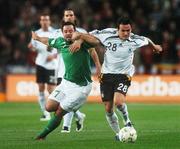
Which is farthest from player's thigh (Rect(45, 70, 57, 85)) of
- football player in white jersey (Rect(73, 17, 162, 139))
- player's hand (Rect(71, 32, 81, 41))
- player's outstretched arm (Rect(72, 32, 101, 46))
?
player's hand (Rect(71, 32, 81, 41))

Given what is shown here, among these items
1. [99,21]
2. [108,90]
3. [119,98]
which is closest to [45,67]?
[108,90]

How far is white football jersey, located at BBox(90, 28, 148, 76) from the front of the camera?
526 inches

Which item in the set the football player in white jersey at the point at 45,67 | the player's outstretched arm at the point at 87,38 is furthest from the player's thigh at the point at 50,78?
the player's outstretched arm at the point at 87,38

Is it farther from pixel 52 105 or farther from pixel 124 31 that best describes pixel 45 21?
pixel 52 105

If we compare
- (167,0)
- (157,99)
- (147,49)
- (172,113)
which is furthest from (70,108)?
(167,0)

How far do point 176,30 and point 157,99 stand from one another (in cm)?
360

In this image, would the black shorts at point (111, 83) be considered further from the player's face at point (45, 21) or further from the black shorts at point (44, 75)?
the black shorts at point (44, 75)

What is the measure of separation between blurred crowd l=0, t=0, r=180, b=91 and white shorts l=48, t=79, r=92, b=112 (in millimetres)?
13816

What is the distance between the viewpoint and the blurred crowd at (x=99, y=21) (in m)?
27.4

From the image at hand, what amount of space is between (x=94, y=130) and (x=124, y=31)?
9.22 ft

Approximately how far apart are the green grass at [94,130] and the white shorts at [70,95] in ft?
2.03

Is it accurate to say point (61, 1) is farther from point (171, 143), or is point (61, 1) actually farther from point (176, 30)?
point (171, 143)

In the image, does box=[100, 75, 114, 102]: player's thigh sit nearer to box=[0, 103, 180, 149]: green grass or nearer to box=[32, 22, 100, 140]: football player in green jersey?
box=[32, 22, 100, 140]: football player in green jersey

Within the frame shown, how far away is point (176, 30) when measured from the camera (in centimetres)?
2841
